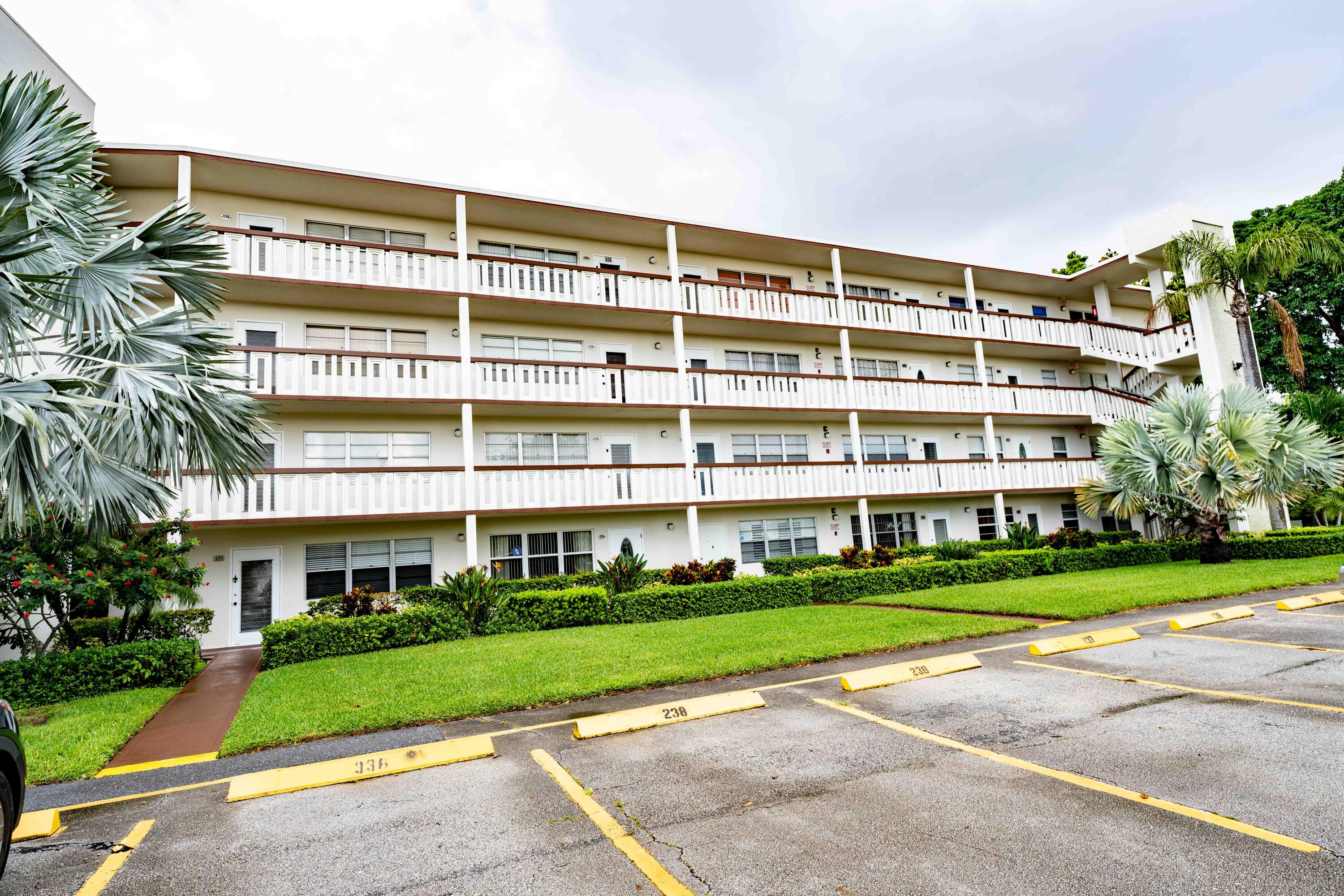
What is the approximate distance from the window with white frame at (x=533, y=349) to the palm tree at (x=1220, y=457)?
15.3m

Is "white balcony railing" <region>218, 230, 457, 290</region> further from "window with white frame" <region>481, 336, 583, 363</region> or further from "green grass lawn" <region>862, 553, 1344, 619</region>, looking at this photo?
"green grass lawn" <region>862, 553, 1344, 619</region>

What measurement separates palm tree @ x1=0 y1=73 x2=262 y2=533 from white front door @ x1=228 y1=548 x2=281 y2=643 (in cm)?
482

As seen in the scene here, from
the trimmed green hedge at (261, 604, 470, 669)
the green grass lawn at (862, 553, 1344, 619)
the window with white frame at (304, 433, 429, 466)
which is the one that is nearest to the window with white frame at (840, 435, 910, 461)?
the green grass lawn at (862, 553, 1344, 619)

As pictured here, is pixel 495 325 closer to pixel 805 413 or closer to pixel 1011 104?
pixel 805 413

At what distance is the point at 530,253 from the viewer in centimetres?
1931

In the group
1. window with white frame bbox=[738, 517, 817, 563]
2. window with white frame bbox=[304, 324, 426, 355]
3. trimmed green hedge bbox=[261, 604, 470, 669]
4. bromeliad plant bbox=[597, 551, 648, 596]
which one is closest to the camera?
trimmed green hedge bbox=[261, 604, 470, 669]

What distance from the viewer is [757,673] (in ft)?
28.0

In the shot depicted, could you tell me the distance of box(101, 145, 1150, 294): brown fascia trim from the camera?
1452 centimetres

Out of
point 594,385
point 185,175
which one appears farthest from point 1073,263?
point 185,175

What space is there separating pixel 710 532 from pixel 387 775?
48.7ft

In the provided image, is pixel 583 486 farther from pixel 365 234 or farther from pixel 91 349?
pixel 91 349

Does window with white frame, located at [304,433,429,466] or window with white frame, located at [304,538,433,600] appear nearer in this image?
window with white frame, located at [304,538,433,600]

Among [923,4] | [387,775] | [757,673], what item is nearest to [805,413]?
[923,4]

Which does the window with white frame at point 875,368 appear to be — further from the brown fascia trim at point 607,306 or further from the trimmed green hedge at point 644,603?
the trimmed green hedge at point 644,603
